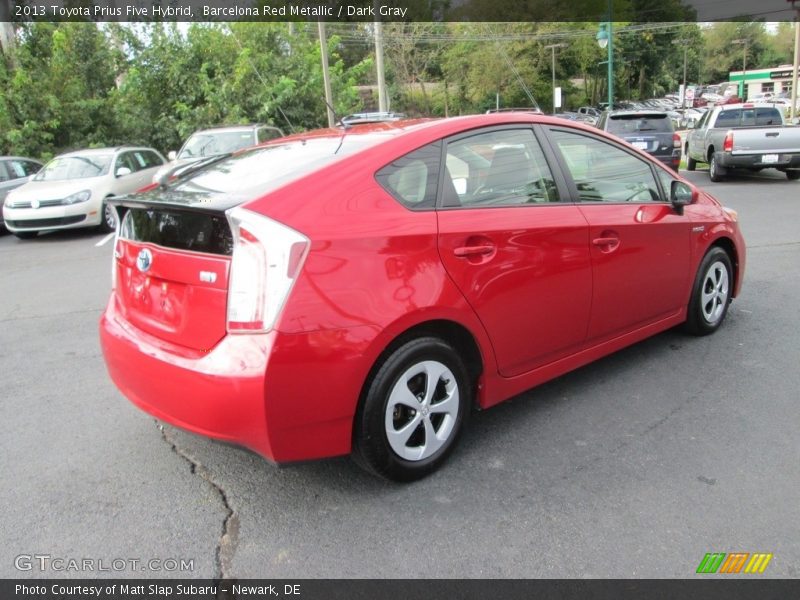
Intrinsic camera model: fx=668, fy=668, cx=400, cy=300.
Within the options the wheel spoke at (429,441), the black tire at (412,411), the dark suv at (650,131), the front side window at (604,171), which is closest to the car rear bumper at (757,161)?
the dark suv at (650,131)

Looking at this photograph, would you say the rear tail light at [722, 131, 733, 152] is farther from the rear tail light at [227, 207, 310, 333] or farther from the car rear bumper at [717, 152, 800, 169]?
the rear tail light at [227, 207, 310, 333]

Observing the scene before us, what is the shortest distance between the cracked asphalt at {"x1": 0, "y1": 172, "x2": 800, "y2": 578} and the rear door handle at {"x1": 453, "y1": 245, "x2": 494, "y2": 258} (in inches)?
39.6

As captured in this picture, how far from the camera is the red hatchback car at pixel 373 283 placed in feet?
8.49

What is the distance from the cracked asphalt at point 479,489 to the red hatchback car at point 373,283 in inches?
11.2

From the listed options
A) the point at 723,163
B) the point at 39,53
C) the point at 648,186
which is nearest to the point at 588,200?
the point at 648,186

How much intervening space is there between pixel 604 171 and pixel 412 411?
201cm

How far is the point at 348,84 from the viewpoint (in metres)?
26.4

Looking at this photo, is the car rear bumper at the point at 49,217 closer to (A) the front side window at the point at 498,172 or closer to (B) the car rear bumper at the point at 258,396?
(B) the car rear bumper at the point at 258,396

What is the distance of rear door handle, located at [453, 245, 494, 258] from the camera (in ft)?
9.95

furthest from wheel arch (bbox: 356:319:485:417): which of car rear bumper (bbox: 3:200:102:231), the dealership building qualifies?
the dealership building

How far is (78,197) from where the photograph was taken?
37.0 ft

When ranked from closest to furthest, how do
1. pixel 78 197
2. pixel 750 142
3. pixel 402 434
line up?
pixel 402 434, pixel 78 197, pixel 750 142

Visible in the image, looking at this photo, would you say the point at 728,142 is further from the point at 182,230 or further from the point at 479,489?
the point at 182,230

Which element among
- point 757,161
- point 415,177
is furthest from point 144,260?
point 757,161
